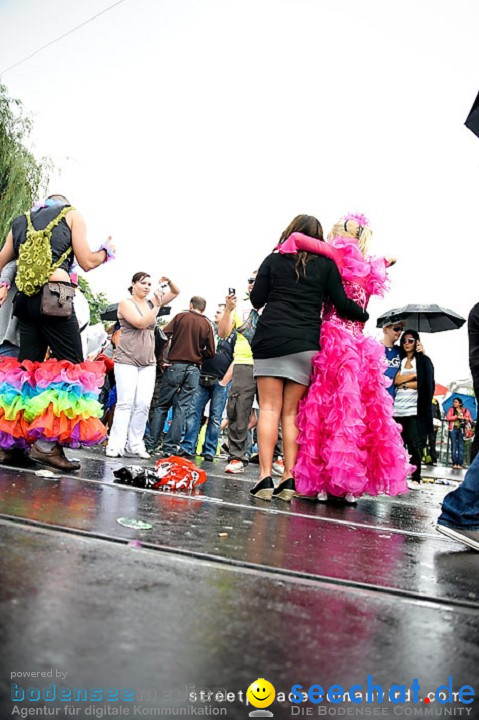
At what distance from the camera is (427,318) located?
11625 mm

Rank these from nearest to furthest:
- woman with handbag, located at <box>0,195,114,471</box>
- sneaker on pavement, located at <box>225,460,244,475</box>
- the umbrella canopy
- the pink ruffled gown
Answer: woman with handbag, located at <box>0,195,114,471</box> → the pink ruffled gown → sneaker on pavement, located at <box>225,460,244,475</box> → the umbrella canopy

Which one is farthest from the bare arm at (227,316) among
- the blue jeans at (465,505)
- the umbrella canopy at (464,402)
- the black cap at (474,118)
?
the umbrella canopy at (464,402)

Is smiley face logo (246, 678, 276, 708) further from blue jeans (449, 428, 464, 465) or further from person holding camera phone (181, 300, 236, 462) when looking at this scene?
blue jeans (449, 428, 464, 465)

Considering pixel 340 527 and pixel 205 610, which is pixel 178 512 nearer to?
pixel 340 527

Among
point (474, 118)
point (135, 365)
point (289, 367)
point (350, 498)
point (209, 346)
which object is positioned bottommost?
point (350, 498)

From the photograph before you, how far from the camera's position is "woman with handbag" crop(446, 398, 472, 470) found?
22406 millimetres

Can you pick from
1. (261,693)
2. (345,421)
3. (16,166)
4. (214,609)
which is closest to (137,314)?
(345,421)

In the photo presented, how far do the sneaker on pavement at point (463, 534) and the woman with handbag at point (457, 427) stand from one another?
1982cm

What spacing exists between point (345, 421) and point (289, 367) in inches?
21.6

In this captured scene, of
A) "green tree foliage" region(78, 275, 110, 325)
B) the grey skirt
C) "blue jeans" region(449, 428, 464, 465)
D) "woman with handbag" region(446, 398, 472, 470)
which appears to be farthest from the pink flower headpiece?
"green tree foliage" region(78, 275, 110, 325)

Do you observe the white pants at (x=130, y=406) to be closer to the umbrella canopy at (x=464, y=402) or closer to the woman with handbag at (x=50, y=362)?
the woman with handbag at (x=50, y=362)

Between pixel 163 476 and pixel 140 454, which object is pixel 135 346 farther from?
pixel 163 476

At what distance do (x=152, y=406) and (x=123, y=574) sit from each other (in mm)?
9090

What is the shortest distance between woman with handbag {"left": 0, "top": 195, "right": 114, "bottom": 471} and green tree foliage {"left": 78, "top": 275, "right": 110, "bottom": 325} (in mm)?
37485
